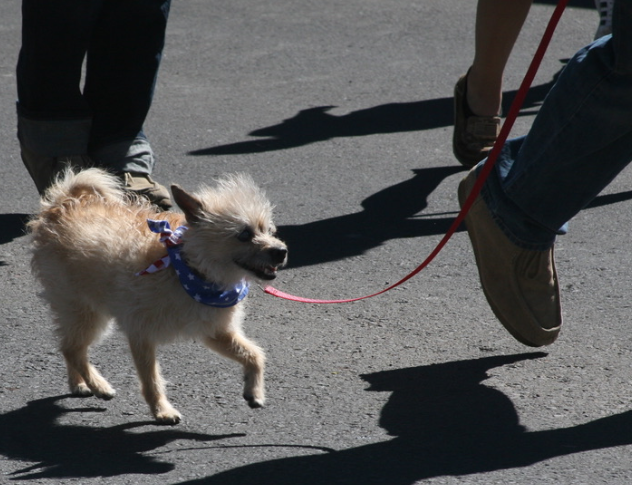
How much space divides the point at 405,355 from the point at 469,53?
210 inches

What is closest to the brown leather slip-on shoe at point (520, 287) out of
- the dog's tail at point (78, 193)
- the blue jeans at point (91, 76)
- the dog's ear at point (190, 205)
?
the dog's ear at point (190, 205)

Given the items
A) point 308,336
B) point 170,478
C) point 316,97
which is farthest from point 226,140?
point 170,478

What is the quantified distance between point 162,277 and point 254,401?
0.52 m

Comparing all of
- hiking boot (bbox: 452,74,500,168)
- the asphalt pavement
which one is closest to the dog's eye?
the asphalt pavement

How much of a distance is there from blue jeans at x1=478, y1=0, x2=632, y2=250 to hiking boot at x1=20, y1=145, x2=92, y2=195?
2.14m

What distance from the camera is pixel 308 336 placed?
3893 millimetres

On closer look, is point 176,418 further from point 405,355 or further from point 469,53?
point 469,53

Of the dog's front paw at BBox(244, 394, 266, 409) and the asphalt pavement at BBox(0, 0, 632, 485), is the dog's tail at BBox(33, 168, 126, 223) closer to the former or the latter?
the asphalt pavement at BBox(0, 0, 632, 485)

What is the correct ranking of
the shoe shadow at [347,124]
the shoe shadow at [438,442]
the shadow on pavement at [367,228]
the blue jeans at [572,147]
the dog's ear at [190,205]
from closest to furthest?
the shoe shadow at [438,442] → the dog's ear at [190,205] → the blue jeans at [572,147] → the shadow on pavement at [367,228] → the shoe shadow at [347,124]

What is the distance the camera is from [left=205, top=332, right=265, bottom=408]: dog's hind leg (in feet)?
10.5

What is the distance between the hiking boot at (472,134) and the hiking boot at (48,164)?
2.16 metres

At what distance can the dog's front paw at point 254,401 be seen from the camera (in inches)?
125

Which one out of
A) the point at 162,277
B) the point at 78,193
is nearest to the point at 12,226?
the point at 78,193

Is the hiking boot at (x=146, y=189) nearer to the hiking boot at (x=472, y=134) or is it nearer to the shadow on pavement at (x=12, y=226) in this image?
the shadow on pavement at (x=12, y=226)
